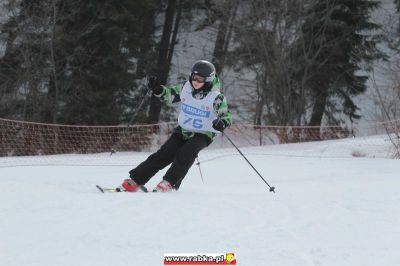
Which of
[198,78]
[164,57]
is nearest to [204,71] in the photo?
[198,78]

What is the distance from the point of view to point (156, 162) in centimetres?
586

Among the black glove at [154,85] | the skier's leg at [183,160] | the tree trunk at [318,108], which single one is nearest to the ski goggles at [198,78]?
the black glove at [154,85]

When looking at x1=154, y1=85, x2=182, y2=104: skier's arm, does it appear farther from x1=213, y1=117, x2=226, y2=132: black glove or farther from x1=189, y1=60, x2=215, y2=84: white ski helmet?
x1=213, y1=117, x2=226, y2=132: black glove

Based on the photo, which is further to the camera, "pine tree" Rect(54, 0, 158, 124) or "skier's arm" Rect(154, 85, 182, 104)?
"pine tree" Rect(54, 0, 158, 124)

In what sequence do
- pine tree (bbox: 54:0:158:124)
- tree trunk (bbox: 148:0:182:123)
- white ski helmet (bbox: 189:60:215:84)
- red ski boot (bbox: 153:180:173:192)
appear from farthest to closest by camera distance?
tree trunk (bbox: 148:0:182:123), pine tree (bbox: 54:0:158:124), white ski helmet (bbox: 189:60:215:84), red ski boot (bbox: 153:180:173:192)

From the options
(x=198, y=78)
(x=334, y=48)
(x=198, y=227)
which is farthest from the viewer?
(x=334, y=48)

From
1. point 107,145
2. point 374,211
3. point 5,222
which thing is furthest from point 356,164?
point 107,145

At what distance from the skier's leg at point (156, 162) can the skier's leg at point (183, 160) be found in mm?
169

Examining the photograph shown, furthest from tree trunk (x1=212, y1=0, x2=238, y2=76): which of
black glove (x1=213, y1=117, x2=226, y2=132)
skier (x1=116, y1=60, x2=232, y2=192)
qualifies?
black glove (x1=213, y1=117, x2=226, y2=132)

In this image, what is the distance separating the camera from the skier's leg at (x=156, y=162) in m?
5.77

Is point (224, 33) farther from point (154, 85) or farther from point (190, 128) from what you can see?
point (190, 128)

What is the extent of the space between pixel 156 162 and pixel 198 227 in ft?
6.70

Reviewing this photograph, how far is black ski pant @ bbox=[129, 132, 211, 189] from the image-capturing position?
563cm

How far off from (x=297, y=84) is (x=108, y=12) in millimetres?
6716
